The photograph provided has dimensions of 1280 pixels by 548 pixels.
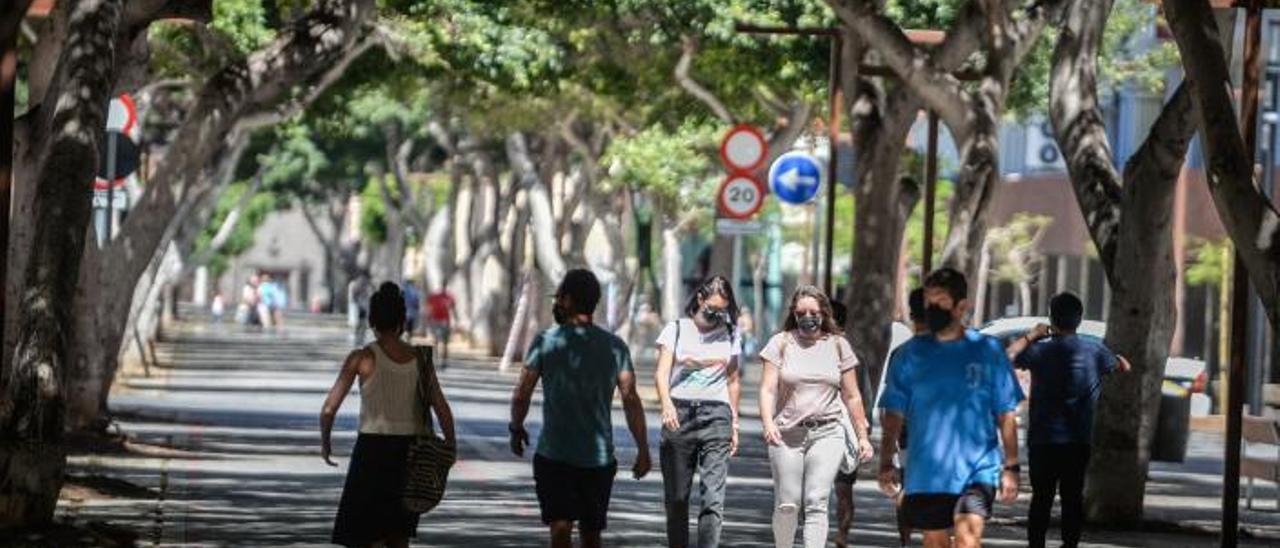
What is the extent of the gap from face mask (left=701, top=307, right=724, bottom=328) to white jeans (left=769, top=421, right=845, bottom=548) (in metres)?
0.62

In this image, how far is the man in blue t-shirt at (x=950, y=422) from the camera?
14.5 meters

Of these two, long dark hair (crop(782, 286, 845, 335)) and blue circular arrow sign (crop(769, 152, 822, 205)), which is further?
blue circular arrow sign (crop(769, 152, 822, 205))

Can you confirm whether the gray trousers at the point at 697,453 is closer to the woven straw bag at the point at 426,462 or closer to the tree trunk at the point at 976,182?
the woven straw bag at the point at 426,462

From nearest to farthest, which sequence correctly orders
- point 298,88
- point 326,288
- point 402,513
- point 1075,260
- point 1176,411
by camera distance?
point 402,513 → point 1176,411 → point 298,88 → point 1075,260 → point 326,288

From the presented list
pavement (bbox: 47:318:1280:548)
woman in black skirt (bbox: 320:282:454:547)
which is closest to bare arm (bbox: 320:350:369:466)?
woman in black skirt (bbox: 320:282:454:547)

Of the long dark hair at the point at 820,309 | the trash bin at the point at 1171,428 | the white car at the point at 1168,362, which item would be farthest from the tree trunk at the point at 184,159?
the long dark hair at the point at 820,309

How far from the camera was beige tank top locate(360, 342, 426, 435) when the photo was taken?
50.2ft

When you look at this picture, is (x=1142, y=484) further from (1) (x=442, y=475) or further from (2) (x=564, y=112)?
(2) (x=564, y=112)

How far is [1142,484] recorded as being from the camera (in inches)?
918

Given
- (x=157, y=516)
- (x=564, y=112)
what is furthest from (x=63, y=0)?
(x=564, y=112)

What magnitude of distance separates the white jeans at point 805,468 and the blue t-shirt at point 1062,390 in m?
1.91

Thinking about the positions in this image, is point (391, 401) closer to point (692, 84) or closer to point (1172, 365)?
point (692, 84)

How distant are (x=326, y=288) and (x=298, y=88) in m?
129

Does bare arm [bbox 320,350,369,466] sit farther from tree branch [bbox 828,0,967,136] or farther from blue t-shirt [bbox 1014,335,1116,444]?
tree branch [bbox 828,0,967,136]
